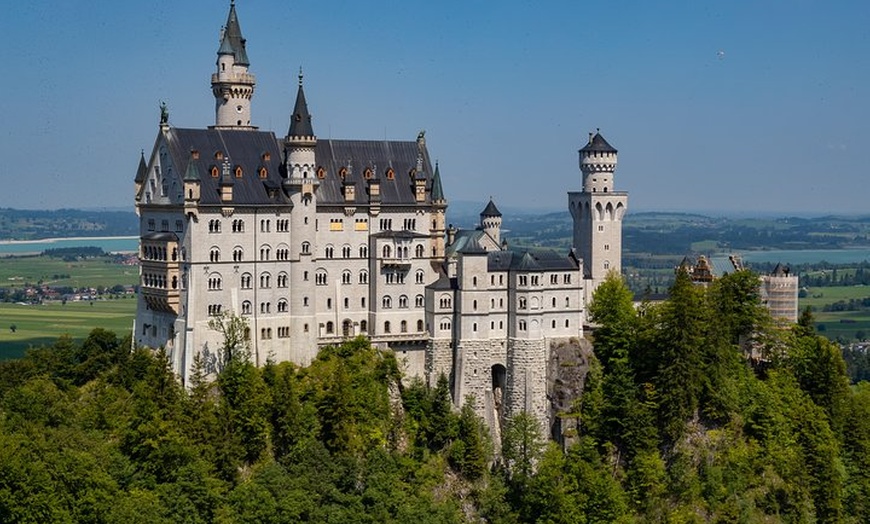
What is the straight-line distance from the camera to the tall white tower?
103125 millimetres

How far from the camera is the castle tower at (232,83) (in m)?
96.8

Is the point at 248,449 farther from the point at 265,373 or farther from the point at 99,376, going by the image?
the point at 99,376

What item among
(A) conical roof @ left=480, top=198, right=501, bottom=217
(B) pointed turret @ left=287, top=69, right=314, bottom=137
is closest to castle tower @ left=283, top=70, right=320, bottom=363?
(B) pointed turret @ left=287, top=69, right=314, bottom=137

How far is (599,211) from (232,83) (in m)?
30.8

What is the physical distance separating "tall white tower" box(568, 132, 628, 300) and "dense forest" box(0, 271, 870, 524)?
189 inches

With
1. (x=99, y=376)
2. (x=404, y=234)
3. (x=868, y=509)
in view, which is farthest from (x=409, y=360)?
(x=868, y=509)

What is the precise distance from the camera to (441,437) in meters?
91.2

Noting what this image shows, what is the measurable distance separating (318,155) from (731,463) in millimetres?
37701

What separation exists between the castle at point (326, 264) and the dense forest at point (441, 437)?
2.12 meters

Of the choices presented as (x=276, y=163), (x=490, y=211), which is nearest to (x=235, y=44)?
(x=276, y=163)

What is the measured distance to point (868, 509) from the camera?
326 feet

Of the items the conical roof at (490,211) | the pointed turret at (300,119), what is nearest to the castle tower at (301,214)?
the pointed turret at (300,119)

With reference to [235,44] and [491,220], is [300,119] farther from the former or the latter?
[491,220]

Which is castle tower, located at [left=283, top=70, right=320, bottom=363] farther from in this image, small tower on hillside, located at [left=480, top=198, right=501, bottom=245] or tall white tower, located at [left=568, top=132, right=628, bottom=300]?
tall white tower, located at [left=568, top=132, right=628, bottom=300]
